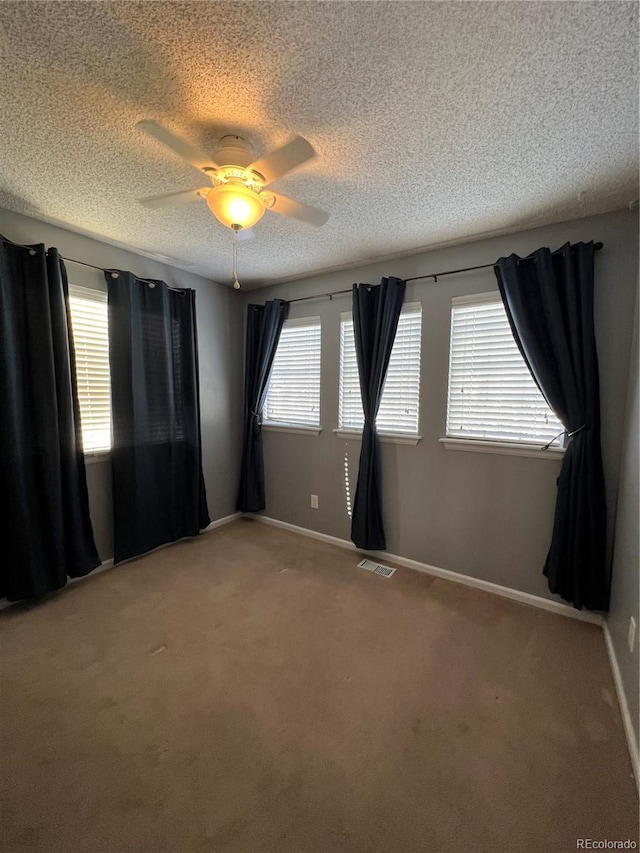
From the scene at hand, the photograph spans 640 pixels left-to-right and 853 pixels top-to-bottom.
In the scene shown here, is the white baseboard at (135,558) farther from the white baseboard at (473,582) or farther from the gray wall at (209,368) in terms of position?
the white baseboard at (473,582)

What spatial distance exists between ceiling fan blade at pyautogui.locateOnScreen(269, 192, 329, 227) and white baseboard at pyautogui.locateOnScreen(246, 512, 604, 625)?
250cm

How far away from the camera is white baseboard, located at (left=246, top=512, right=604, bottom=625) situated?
2.17 meters

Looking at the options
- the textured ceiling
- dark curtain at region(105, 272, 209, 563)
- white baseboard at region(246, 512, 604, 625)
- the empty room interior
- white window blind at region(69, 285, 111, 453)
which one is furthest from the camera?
dark curtain at region(105, 272, 209, 563)

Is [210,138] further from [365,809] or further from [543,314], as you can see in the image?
[365,809]

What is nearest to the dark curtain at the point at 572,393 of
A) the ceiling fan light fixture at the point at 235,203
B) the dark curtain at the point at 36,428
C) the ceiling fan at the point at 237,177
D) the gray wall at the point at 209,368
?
the ceiling fan at the point at 237,177

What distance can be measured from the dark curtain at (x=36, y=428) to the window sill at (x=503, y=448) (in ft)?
8.91

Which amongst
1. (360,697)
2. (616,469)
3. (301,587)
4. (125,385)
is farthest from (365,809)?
(125,385)

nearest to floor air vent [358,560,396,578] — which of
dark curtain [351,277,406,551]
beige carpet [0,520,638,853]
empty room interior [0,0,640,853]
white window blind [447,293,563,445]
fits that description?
empty room interior [0,0,640,853]

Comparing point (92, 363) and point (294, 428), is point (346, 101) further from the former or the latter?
point (294, 428)

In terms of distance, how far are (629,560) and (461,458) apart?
1.07 metres

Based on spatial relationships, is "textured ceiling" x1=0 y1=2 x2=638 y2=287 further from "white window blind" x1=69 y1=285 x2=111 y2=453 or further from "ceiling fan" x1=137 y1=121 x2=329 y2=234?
"white window blind" x1=69 y1=285 x2=111 y2=453

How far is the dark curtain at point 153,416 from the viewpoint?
266 centimetres

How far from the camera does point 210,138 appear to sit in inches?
57.8

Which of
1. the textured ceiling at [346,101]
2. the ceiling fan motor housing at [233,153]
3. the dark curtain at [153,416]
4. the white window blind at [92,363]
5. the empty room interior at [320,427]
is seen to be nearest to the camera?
the textured ceiling at [346,101]
